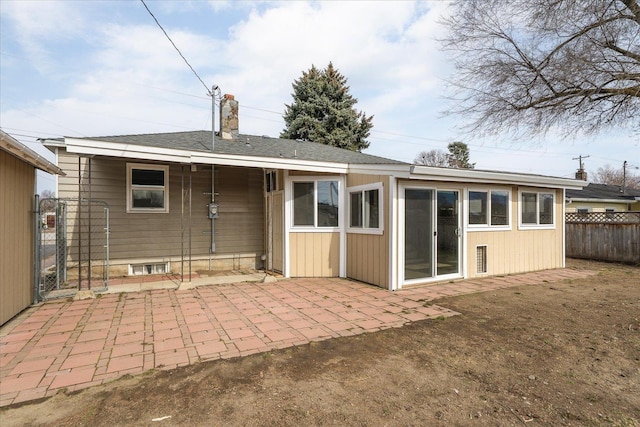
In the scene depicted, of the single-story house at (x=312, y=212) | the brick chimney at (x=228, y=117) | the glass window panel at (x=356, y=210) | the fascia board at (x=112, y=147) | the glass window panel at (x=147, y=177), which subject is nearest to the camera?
the fascia board at (x=112, y=147)

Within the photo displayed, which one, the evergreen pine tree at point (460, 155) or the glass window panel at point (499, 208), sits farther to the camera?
the evergreen pine tree at point (460, 155)

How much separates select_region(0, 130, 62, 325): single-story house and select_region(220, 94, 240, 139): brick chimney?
4322 mm

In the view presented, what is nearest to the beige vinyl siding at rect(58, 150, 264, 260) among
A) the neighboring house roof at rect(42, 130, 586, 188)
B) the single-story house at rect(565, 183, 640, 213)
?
the neighboring house roof at rect(42, 130, 586, 188)

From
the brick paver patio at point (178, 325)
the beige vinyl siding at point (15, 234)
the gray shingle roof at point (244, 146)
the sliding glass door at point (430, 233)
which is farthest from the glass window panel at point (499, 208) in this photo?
Answer: the beige vinyl siding at point (15, 234)

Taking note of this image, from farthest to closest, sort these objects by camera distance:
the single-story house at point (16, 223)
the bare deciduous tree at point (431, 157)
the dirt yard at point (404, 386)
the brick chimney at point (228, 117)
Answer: the bare deciduous tree at point (431, 157) → the brick chimney at point (228, 117) → the single-story house at point (16, 223) → the dirt yard at point (404, 386)

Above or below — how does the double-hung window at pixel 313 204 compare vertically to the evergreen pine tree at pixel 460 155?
below

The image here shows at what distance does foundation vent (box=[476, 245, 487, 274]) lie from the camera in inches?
287

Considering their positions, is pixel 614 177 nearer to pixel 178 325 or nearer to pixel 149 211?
pixel 149 211

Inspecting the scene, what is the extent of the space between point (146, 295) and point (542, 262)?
358 inches

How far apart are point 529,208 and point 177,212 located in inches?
332

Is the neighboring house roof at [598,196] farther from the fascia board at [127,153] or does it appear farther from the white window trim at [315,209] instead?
the fascia board at [127,153]

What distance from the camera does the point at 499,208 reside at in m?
7.50

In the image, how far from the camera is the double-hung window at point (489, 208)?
23.3 ft

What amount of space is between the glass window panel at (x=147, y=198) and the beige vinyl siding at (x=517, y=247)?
6.85 metres
